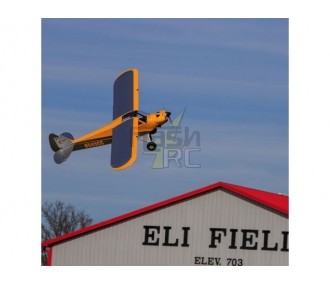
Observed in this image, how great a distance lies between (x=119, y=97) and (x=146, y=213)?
3372 millimetres

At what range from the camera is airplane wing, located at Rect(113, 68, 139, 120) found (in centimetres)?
2123

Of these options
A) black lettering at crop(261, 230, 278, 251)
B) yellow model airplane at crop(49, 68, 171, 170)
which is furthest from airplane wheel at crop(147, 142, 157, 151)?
black lettering at crop(261, 230, 278, 251)

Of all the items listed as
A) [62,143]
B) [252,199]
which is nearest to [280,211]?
[252,199]

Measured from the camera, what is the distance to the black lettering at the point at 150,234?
2277cm

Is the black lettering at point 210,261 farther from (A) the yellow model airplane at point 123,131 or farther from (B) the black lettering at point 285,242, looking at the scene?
(A) the yellow model airplane at point 123,131

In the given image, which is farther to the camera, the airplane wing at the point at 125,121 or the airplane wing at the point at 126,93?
the airplane wing at the point at 126,93

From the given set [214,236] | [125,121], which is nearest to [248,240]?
[214,236]

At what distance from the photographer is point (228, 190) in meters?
22.3

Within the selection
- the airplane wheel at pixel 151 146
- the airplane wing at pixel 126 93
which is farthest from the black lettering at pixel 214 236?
the airplane wing at pixel 126 93

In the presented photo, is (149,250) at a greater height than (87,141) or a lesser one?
lesser

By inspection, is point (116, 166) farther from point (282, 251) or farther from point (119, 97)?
point (282, 251)

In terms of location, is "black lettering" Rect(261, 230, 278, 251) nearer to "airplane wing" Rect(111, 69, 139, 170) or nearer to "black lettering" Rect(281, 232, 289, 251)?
"black lettering" Rect(281, 232, 289, 251)

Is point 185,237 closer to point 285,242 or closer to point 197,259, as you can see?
point 197,259

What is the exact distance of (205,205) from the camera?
22.4 metres
